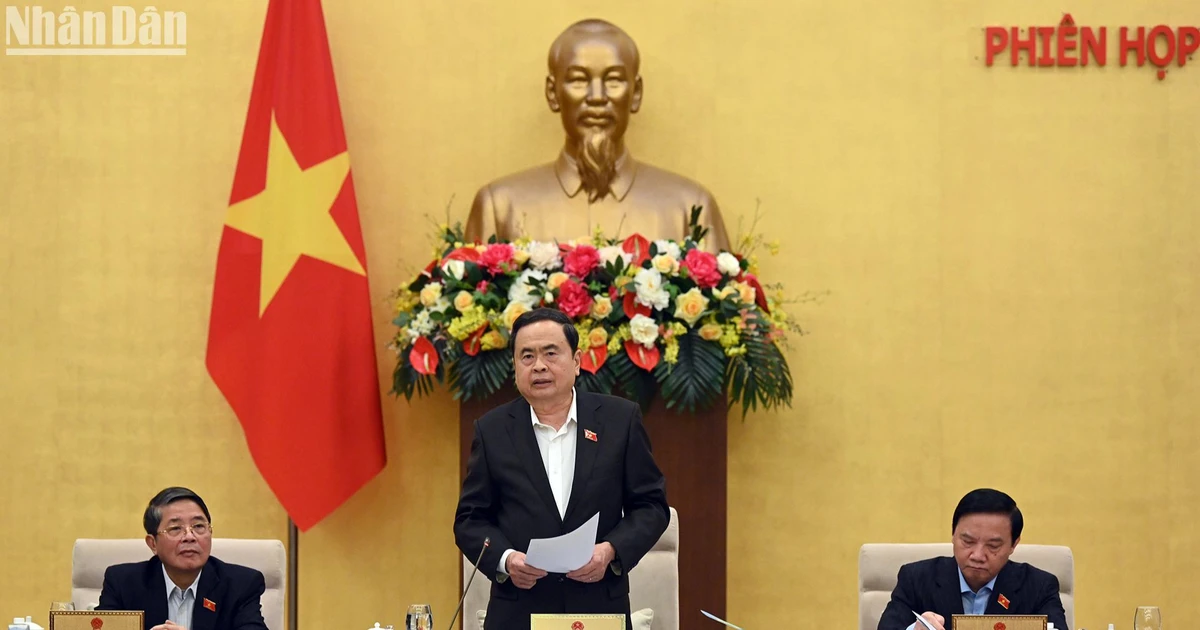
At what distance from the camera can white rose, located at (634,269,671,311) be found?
4.49 metres

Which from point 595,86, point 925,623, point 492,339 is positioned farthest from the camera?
point 595,86

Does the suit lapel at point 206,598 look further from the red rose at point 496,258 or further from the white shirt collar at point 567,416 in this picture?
the red rose at point 496,258

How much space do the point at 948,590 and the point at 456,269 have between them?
2.04 metres

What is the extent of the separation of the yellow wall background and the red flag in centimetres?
31

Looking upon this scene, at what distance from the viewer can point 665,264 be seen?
4.53 metres

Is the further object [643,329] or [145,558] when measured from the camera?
[643,329]

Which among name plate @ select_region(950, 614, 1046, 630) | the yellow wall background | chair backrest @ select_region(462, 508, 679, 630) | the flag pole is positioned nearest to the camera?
name plate @ select_region(950, 614, 1046, 630)

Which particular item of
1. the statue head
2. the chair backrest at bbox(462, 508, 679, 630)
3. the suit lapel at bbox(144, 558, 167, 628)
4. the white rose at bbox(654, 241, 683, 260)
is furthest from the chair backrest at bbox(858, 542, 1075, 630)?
the statue head

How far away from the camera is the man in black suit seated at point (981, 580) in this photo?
324 centimetres

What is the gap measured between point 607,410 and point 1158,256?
9.69 feet

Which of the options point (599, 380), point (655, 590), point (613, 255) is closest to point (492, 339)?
point (599, 380)

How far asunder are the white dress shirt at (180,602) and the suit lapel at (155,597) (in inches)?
0.6

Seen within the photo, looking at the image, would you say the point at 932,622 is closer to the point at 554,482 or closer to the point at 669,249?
the point at 554,482

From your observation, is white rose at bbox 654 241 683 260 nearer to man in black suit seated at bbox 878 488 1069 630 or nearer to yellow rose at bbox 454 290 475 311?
yellow rose at bbox 454 290 475 311
